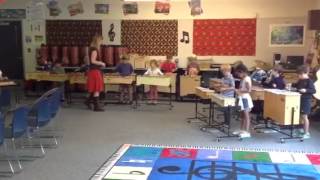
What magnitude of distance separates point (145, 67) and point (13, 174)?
24.0ft

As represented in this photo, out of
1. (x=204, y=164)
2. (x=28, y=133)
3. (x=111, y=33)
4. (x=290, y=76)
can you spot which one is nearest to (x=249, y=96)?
(x=204, y=164)

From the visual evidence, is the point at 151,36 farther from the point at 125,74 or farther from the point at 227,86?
the point at 227,86

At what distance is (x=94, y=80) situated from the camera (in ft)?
30.7

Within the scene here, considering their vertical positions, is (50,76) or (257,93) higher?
(50,76)

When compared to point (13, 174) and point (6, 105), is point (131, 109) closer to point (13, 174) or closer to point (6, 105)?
point (6, 105)

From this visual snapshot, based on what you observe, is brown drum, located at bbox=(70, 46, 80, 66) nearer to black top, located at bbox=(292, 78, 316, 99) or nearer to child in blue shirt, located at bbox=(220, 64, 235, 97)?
child in blue shirt, located at bbox=(220, 64, 235, 97)

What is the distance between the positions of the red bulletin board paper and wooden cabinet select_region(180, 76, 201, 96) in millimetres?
1738

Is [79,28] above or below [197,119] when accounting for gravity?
above

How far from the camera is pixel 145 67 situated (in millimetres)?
12031

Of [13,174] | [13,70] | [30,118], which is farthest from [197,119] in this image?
[13,70]

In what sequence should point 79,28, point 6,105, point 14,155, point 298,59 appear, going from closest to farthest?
point 14,155 < point 6,105 < point 298,59 < point 79,28

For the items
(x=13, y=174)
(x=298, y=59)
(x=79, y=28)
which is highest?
(x=79, y=28)

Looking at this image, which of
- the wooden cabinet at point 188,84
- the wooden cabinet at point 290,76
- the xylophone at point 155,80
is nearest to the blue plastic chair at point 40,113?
the xylophone at point 155,80

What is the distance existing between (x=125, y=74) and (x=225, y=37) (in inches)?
140
